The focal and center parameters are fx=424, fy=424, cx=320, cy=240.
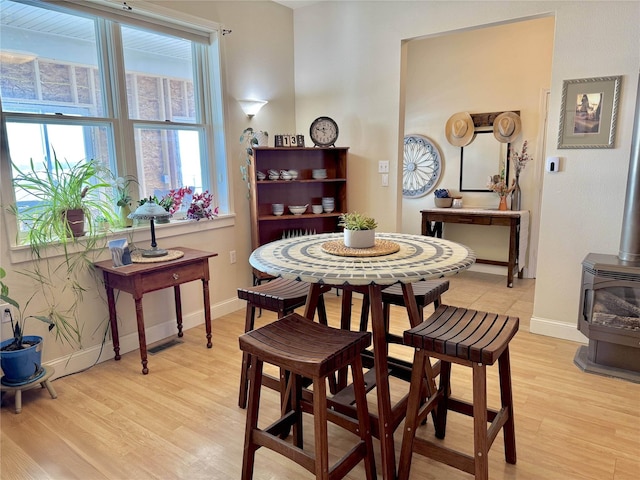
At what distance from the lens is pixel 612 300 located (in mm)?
2557

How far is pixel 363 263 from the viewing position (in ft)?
5.55

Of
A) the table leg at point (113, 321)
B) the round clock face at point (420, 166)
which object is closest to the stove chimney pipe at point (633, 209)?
the round clock face at point (420, 166)

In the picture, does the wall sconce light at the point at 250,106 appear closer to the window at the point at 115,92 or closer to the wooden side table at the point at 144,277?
the window at the point at 115,92

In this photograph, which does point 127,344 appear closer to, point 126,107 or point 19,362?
point 19,362

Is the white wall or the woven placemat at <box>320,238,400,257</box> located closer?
the woven placemat at <box>320,238,400,257</box>

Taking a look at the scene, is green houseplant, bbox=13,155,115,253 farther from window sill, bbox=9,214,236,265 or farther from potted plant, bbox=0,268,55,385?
potted plant, bbox=0,268,55,385

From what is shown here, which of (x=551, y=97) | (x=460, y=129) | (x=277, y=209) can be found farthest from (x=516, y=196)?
(x=277, y=209)

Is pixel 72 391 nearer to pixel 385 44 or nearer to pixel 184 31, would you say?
pixel 184 31

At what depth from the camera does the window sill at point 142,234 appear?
7.96 feet

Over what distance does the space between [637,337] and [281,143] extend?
9.51ft

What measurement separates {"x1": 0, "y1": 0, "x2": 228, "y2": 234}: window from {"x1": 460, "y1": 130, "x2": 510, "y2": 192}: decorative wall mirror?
2.88 meters

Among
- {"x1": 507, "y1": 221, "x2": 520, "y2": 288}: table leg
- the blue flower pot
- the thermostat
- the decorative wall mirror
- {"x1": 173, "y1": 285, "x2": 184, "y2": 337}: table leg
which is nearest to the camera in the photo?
the blue flower pot

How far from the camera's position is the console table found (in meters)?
4.34

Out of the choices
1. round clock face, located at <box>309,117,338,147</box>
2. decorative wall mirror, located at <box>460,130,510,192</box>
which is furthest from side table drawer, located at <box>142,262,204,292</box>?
decorative wall mirror, located at <box>460,130,510,192</box>
